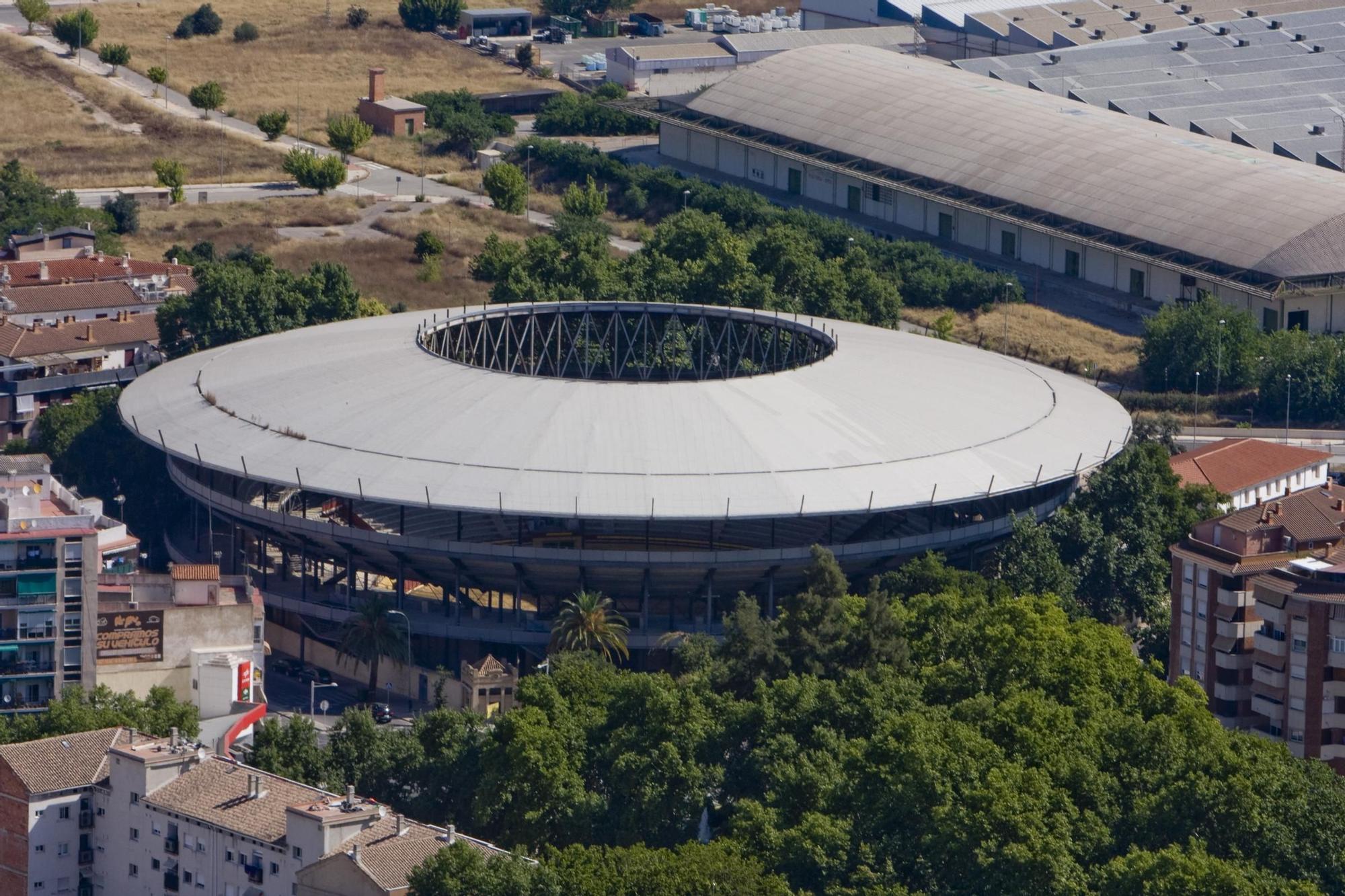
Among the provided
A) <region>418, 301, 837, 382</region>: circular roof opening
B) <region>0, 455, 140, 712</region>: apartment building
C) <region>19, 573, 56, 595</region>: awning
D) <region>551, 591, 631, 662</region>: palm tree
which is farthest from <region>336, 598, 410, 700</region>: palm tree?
<region>418, 301, 837, 382</region>: circular roof opening

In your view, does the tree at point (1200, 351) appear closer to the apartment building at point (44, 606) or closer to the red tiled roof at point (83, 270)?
the red tiled roof at point (83, 270)

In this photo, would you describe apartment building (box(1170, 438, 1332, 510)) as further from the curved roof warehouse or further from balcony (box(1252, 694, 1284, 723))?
balcony (box(1252, 694, 1284, 723))

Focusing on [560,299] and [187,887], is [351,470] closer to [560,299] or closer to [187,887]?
[187,887]

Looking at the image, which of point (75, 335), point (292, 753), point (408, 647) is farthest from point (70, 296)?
point (292, 753)

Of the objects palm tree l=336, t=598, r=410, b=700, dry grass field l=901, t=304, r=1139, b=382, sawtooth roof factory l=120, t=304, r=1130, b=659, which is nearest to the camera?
palm tree l=336, t=598, r=410, b=700

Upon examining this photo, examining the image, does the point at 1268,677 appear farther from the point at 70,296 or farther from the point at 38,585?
the point at 70,296

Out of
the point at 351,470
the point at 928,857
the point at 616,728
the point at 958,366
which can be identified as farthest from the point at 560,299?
the point at 928,857
